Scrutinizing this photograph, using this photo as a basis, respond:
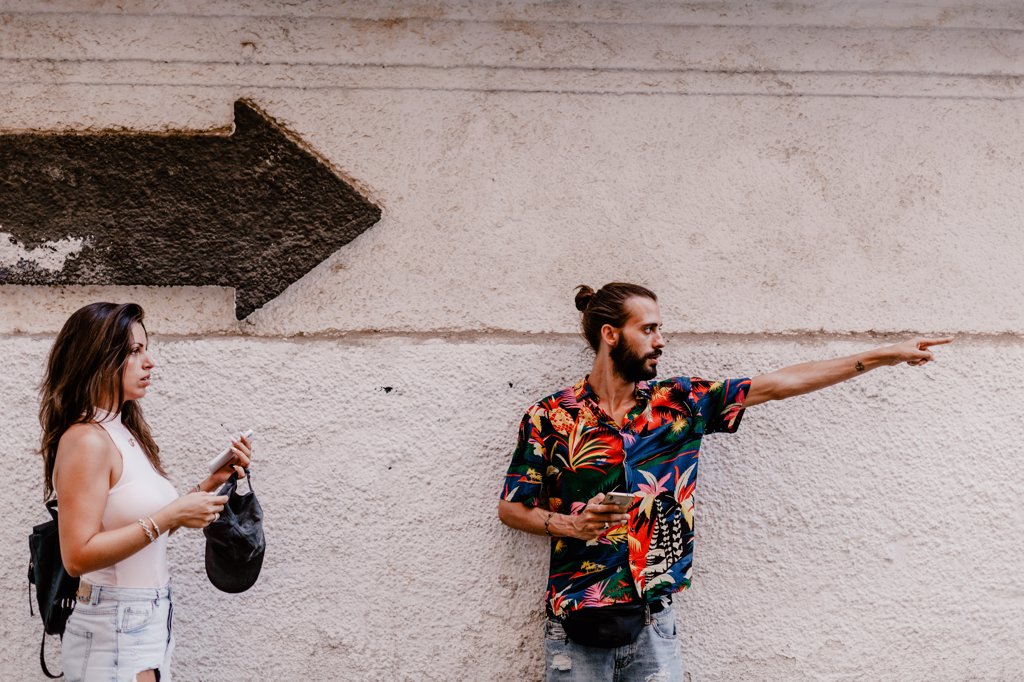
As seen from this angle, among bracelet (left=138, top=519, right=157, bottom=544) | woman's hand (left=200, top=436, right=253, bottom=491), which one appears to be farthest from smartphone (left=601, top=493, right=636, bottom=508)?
bracelet (left=138, top=519, right=157, bottom=544)

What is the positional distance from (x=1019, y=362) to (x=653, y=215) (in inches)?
57.9

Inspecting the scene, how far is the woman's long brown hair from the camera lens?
233 cm

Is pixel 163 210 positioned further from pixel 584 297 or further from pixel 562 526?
pixel 562 526

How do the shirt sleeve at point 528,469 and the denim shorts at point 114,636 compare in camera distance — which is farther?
the shirt sleeve at point 528,469

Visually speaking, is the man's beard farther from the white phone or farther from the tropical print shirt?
the white phone

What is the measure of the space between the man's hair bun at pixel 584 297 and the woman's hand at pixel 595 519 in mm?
687

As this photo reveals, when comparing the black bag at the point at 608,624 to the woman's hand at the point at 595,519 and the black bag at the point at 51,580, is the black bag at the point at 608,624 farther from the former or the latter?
the black bag at the point at 51,580

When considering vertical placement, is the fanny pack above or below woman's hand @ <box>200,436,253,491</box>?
below

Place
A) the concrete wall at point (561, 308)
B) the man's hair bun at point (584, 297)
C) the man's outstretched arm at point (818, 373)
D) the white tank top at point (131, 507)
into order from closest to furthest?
1. the white tank top at point (131, 507)
2. the man's outstretched arm at point (818, 373)
3. the man's hair bun at point (584, 297)
4. the concrete wall at point (561, 308)

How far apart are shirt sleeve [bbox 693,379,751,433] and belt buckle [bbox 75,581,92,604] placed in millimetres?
1893

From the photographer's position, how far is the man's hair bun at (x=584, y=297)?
9.76 ft

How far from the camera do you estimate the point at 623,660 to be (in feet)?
8.89

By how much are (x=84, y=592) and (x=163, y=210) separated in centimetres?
137

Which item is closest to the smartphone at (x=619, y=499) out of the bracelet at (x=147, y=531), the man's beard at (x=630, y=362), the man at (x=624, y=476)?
the man at (x=624, y=476)
